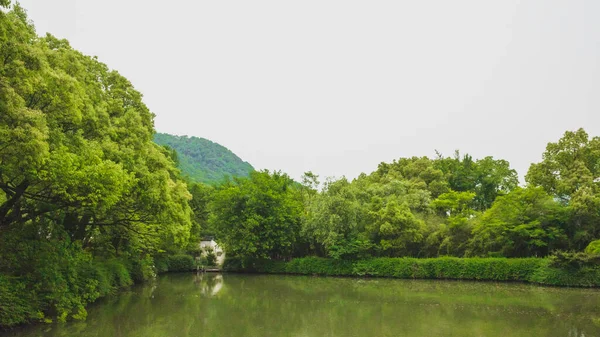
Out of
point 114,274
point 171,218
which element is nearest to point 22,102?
point 171,218

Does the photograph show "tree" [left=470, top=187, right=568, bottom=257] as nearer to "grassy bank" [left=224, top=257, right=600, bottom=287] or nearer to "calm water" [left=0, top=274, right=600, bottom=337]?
"grassy bank" [left=224, top=257, right=600, bottom=287]

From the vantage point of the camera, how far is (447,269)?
3209 centimetres

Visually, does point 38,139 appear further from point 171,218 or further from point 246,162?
point 246,162

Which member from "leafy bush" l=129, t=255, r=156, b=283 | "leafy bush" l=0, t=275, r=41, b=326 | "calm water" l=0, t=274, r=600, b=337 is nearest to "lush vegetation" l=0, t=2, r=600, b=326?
"leafy bush" l=0, t=275, r=41, b=326

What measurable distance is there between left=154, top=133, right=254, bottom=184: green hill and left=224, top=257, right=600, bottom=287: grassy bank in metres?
61.2

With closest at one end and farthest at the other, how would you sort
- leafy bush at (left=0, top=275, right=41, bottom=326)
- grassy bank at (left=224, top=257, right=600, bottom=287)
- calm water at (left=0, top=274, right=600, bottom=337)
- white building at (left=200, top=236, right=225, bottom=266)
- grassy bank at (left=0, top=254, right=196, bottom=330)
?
1. leafy bush at (left=0, top=275, right=41, bottom=326)
2. grassy bank at (left=0, top=254, right=196, bottom=330)
3. calm water at (left=0, top=274, right=600, bottom=337)
4. grassy bank at (left=224, top=257, right=600, bottom=287)
5. white building at (left=200, top=236, right=225, bottom=266)

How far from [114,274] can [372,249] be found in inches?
796

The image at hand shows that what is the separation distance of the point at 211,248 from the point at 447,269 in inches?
987

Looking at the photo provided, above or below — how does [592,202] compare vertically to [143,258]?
above

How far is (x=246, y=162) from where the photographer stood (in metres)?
119

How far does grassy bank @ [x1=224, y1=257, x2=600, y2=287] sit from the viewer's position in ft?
88.2

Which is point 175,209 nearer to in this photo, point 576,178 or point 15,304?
point 15,304

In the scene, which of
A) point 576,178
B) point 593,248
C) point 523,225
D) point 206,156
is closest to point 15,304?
point 523,225

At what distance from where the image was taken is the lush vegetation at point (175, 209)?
11.7 m
